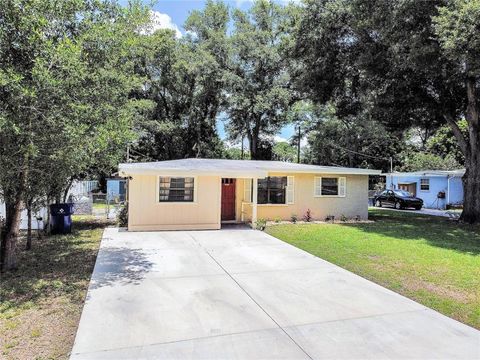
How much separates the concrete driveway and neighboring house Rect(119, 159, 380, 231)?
455 cm

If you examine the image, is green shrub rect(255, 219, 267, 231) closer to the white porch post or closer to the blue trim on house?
the white porch post

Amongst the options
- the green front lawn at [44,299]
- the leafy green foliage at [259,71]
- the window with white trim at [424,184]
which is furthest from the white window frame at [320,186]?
the leafy green foliage at [259,71]

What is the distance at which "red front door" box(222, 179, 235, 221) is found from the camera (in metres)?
15.2

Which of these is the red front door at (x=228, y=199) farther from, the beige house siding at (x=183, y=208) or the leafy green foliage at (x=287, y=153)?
the leafy green foliage at (x=287, y=153)

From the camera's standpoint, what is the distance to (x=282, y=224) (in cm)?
1443

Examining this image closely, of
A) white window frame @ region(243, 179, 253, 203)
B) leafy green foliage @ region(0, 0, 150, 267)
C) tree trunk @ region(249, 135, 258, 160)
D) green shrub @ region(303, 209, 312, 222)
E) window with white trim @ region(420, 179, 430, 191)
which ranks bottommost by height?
green shrub @ region(303, 209, 312, 222)

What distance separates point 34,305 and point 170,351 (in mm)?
2723

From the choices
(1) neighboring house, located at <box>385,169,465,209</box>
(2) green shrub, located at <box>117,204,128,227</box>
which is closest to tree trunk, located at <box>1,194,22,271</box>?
(2) green shrub, located at <box>117,204,128,227</box>

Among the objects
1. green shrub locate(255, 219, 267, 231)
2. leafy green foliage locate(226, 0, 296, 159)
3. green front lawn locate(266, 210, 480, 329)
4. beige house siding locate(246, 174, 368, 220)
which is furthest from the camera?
leafy green foliage locate(226, 0, 296, 159)

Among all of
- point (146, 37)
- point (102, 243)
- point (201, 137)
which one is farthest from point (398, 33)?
point (201, 137)

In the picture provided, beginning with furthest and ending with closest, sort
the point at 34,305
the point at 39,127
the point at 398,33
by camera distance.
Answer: the point at 398,33
the point at 39,127
the point at 34,305

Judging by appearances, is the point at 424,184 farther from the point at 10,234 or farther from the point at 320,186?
the point at 10,234

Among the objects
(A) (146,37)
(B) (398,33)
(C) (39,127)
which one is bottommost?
(C) (39,127)

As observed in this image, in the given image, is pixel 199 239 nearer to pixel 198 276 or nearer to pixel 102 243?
pixel 102 243
